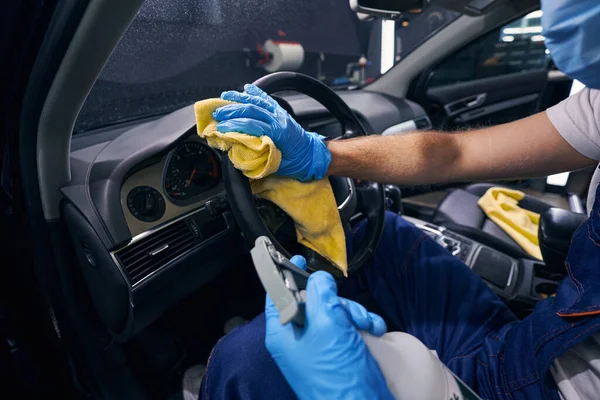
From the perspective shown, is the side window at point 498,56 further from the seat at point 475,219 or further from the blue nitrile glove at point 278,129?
the blue nitrile glove at point 278,129

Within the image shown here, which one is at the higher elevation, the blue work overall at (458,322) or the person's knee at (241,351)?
the person's knee at (241,351)

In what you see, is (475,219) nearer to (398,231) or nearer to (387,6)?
(398,231)

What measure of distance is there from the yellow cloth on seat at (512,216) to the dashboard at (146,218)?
1115 mm

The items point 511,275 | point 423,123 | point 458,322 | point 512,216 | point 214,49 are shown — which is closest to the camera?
point 458,322

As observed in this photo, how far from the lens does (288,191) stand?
92 cm

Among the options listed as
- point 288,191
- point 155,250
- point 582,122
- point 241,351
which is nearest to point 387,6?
point 582,122

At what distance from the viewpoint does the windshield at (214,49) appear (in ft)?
4.50

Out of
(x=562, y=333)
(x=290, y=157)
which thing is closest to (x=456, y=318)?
(x=562, y=333)

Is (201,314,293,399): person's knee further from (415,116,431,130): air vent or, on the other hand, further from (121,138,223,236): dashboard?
(415,116,431,130): air vent

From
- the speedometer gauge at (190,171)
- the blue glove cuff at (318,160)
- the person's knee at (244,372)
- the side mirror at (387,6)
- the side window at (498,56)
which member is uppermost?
the side mirror at (387,6)

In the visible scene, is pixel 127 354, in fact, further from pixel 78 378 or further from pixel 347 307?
pixel 347 307

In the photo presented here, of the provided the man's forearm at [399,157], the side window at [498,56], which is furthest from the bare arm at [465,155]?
the side window at [498,56]

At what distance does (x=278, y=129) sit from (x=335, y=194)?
0.34 metres

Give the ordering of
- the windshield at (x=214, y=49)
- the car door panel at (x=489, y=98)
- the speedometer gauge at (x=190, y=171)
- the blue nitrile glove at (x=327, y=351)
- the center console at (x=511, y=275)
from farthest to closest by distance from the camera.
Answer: the car door panel at (x=489, y=98), the windshield at (x=214, y=49), the center console at (x=511, y=275), the speedometer gauge at (x=190, y=171), the blue nitrile glove at (x=327, y=351)
